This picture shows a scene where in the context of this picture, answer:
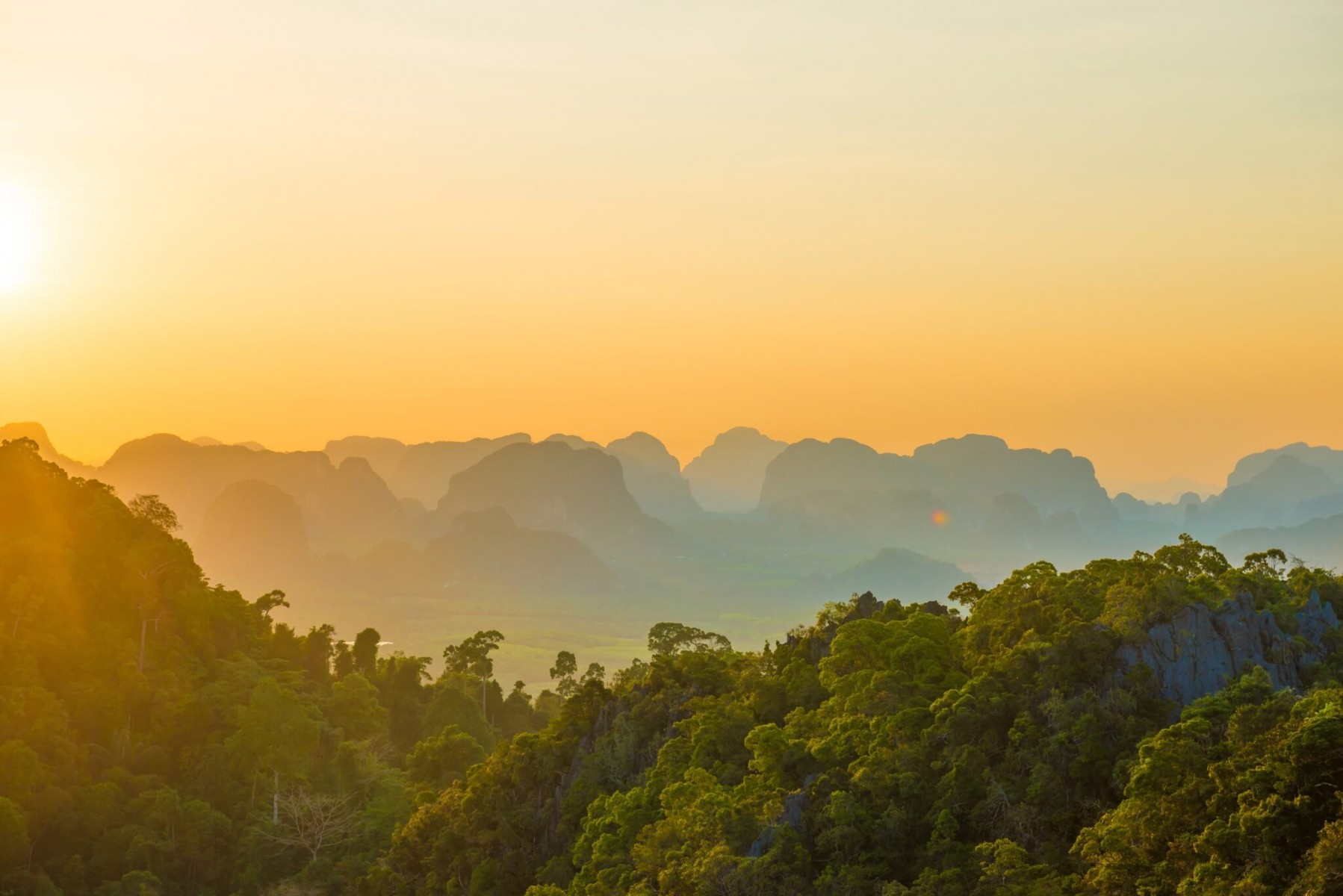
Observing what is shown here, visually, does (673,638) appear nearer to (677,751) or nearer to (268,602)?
(268,602)

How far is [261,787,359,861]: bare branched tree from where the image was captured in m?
62.7

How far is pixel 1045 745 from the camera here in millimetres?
39719

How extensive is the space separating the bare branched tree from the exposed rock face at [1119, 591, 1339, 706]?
130 ft

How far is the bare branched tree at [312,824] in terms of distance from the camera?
62.7 meters

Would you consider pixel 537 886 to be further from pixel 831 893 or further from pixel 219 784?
pixel 219 784

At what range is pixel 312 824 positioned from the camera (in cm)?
6306

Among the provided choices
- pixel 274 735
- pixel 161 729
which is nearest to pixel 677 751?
pixel 274 735

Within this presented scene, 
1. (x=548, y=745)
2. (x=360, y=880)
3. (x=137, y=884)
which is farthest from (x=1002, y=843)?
(x=137, y=884)

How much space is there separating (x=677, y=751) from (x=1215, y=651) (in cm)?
2020

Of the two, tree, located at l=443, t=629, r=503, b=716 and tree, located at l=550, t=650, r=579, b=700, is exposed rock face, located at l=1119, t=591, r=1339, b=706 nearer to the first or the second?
tree, located at l=550, t=650, r=579, b=700

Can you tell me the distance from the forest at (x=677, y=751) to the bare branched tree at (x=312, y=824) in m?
0.22

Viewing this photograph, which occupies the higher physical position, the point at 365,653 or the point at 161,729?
the point at 365,653

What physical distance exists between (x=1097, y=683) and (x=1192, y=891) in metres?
12.7

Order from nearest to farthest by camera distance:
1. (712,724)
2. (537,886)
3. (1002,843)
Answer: (1002,843) < (537,886) < (712,724)
